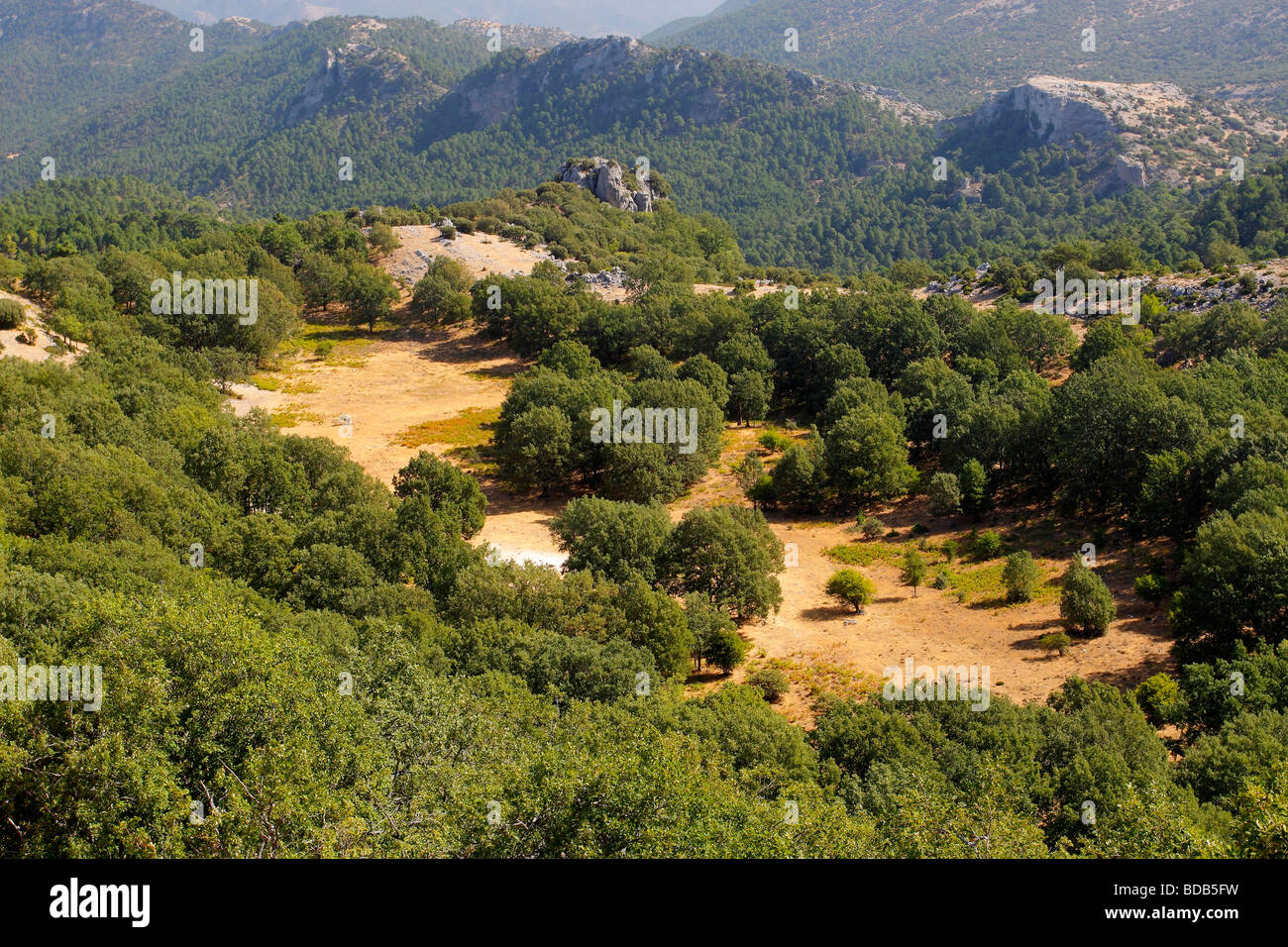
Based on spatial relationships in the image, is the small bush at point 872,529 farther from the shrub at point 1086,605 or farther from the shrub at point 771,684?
the shrub at point 771,684

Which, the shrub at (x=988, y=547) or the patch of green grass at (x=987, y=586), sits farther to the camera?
the shrub at (x=988, y=547)

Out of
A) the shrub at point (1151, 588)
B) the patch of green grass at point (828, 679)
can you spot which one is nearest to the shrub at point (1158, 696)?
the shrub at point (1151, 588)

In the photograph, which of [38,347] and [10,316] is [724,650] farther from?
[10,316]

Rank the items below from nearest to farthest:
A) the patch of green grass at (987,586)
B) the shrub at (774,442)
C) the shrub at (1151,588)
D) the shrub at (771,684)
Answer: the shrub at (771,684) < the shrub at (1151,588) < the patch of green grass at (987,586) < the shrub at (774,442)

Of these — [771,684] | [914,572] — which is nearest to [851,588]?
[914,572]

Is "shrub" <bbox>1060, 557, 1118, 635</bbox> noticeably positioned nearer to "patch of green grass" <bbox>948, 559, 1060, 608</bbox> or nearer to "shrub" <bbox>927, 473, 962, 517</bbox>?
"patch of green grass" <bbox>948, 559, 1060, 608</bbox>

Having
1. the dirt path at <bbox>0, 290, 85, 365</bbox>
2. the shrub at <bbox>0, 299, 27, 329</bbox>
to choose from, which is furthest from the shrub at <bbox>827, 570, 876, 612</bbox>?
the shrub at <bbox>0, 299, 27, 329</bbox>
